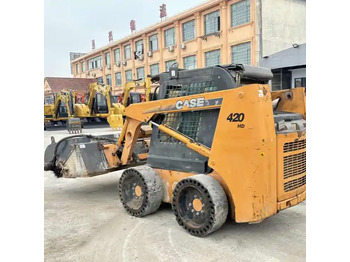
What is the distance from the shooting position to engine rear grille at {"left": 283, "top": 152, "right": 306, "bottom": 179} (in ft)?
11.1

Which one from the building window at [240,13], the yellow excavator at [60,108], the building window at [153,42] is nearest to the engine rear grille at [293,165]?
the building window at [240,13]

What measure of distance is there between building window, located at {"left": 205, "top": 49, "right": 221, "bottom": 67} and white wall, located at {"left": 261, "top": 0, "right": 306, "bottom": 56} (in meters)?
4.15

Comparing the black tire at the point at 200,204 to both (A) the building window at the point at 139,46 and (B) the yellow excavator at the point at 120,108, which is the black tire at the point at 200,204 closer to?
(B) the yellow excavator at the point at 120,108

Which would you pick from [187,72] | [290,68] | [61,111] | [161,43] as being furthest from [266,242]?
[161,43]

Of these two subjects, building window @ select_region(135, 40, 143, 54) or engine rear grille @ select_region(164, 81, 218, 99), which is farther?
building window @ select_region(135, 40, 143, 54)

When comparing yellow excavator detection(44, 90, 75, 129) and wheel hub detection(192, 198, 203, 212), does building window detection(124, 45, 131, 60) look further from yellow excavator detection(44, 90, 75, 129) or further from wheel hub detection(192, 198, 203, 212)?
wheel hub detection(192, 198, 203, 212)

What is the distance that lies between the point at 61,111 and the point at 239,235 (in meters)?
22.2

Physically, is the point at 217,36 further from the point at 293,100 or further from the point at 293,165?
the point at 293,165

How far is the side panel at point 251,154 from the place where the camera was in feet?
10.4

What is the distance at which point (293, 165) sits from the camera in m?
3.49

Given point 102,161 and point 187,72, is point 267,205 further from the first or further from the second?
point 102,161

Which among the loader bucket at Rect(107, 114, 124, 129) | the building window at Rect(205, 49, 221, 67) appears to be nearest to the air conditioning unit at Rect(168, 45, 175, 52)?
the building window at Rect(205, 49, 221, 67)

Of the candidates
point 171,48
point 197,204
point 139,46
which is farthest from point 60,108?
point 197,204

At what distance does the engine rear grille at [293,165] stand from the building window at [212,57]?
21.1m
